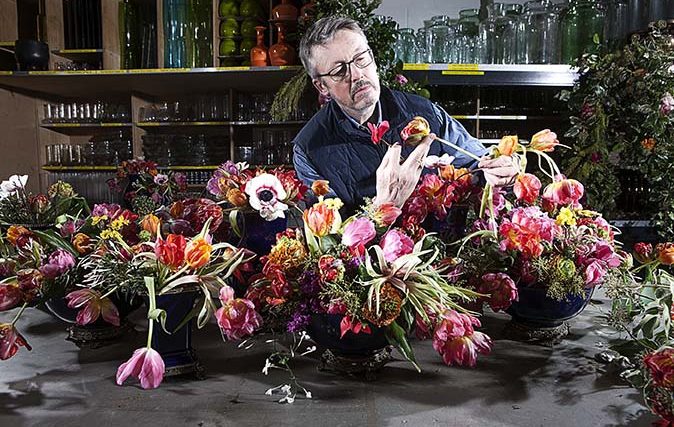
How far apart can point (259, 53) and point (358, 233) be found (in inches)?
103

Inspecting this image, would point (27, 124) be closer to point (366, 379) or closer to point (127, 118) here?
point (127, 118)

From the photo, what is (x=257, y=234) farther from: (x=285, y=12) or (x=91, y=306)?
(x=285, y=12)

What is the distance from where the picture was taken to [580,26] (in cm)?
313

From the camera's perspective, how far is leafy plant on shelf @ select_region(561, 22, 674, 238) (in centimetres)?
277

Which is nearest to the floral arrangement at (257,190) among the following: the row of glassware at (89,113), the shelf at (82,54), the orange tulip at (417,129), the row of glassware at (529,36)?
the orange tulip at (417,129)

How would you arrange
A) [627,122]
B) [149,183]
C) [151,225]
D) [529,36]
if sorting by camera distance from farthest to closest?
1. [529,36]
2. [627,122]
3. [149,183]
4. [151,225]

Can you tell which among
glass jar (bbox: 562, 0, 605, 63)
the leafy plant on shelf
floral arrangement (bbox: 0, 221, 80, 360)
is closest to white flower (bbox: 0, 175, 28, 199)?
floral arrangement (bbox: 0, 221, 80, 360)

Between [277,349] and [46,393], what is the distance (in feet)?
1.07

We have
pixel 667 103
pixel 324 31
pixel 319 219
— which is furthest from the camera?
pixel 667 103

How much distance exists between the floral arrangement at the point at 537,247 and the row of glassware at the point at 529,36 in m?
2.35

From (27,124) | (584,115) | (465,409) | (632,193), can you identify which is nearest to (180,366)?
(465,409)

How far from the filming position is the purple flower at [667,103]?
108 inches

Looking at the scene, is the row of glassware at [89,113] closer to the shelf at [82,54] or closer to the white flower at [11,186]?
the shelf at [82,54]

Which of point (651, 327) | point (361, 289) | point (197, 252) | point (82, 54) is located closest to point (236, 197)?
point (197, 252)
